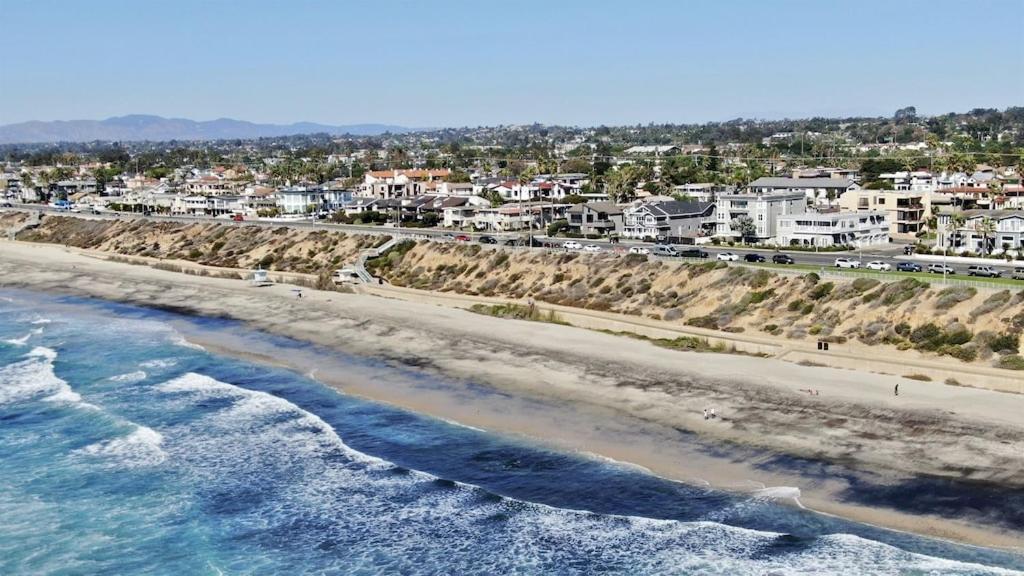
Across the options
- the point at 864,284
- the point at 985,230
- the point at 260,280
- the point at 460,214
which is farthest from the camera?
the point at 460,214

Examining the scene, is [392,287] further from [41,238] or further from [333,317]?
[41,238]

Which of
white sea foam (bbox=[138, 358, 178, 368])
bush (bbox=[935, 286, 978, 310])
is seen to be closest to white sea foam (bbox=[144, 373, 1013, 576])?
white sea foam (bbox=[138, 358, 178, 368])

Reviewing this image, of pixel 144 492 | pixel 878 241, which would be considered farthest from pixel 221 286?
pixel 878 241

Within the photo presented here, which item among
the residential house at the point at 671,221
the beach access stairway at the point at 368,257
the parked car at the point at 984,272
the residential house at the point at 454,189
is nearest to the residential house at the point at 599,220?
the residential house at the point at 671,221

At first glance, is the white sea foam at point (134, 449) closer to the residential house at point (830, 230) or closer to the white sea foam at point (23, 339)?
the white sea foam at point (23, 339)

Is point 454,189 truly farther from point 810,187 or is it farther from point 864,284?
point 864,284

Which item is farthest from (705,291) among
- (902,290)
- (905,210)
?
(905,210)
